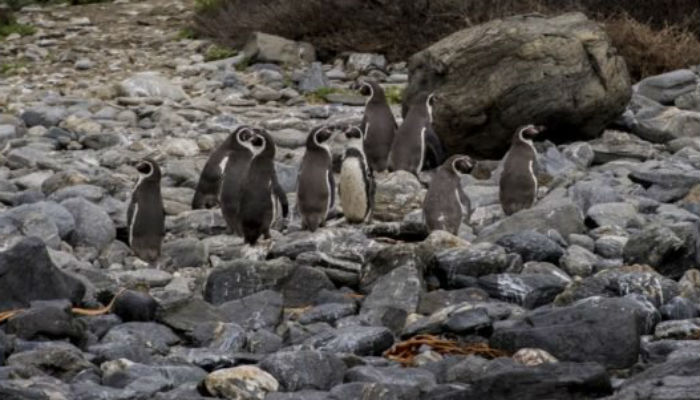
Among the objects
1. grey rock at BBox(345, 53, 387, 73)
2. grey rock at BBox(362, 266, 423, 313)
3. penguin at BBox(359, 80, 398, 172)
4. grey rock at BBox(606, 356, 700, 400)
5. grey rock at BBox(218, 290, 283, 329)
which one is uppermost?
grey rock at BBox(606, 356, 700, 400)

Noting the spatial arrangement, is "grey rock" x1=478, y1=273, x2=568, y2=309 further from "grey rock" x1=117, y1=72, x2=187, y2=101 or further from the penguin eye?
"grey rock" x1=117, y1=72, x2=187, y2=101

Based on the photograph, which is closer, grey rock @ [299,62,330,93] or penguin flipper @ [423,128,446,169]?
penguin flipper @ [423,128,446,169]

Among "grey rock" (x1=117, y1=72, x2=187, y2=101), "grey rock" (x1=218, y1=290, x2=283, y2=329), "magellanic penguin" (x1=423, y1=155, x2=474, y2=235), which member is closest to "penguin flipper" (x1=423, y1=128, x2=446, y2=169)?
"magellanic penguin" (x1=423, y1=155, x2=474, y2=235)

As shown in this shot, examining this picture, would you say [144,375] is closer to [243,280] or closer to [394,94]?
[243,280]

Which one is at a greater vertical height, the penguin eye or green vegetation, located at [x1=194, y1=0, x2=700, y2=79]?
the penguin eye

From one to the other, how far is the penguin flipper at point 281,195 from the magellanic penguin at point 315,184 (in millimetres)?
86

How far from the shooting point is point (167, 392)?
6801 millimetres

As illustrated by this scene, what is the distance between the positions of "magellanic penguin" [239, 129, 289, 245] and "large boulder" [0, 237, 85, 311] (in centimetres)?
230

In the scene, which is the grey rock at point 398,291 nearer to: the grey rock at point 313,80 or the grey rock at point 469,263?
the grey rock at point 469,263

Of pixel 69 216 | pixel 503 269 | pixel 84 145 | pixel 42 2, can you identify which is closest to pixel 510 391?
pixel 503 269

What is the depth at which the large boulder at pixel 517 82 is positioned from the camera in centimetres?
1299

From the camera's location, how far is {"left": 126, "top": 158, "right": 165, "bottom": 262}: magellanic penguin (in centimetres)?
1018

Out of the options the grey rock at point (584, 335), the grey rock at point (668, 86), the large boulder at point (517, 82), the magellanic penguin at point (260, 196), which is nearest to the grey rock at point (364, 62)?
the grey rock at point (668, 86)

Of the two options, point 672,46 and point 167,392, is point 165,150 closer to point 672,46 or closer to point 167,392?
point 672,46
